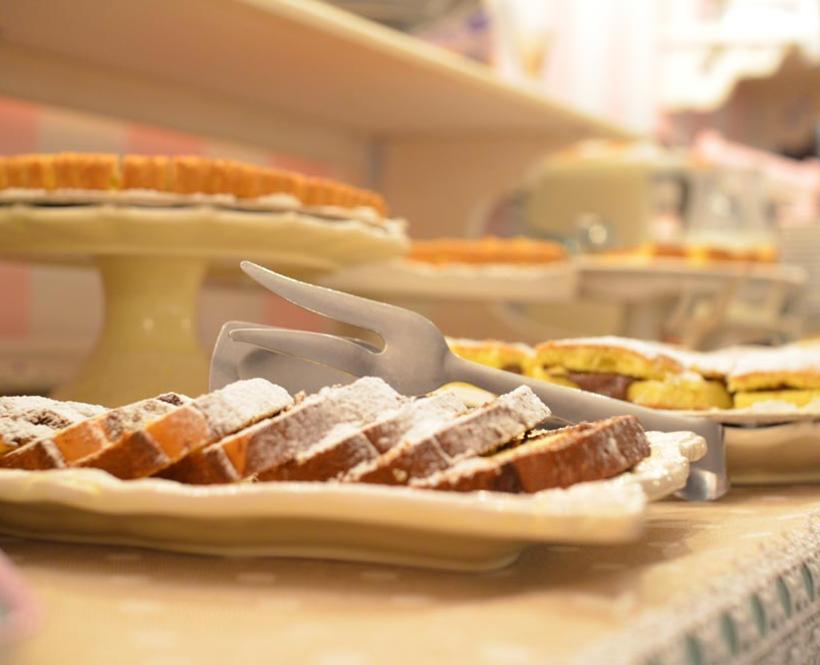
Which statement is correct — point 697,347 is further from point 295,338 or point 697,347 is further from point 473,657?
point 473,657

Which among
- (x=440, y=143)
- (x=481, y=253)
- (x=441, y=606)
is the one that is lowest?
(x=441, y=606)

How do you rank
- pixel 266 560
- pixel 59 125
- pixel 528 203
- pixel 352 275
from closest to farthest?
pixel 266 560
pixel 352 275
pixel 59 125
pixel 528 203

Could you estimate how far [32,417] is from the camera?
1.71 feet

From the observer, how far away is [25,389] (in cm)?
127

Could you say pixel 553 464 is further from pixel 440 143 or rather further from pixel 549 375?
pixel 440 143

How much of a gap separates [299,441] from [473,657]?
0.16 metres

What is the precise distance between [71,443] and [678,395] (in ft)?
1.43

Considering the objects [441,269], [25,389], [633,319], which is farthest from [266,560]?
[633,319]

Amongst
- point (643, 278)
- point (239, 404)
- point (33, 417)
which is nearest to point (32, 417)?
point (33, 417)

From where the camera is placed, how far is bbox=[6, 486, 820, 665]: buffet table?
1.12ft

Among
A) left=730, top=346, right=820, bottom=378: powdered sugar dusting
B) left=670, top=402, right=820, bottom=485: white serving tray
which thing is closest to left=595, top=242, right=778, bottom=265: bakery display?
left=730, top=346, right=820, bottom=378: powdered sugar dusting

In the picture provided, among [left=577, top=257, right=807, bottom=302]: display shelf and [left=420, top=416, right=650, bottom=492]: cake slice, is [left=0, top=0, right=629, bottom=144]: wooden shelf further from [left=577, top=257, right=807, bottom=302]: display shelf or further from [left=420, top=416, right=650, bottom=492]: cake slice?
[left=420, top=416, right=650, bottom=492]: cake slice

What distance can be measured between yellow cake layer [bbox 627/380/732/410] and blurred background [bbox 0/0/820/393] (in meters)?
0.29

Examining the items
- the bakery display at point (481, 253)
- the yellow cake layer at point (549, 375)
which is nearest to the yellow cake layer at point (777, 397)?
the yellow cake layer at point (549, 375)
